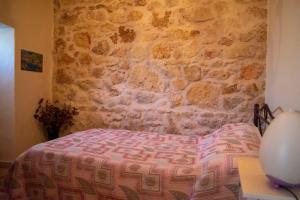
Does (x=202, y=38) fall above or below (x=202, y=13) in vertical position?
below

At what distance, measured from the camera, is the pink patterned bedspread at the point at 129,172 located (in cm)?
126

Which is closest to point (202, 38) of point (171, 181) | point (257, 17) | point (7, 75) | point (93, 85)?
point (257, 17)

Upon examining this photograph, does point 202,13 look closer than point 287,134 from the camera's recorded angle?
No

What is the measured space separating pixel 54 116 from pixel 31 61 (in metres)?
0.76

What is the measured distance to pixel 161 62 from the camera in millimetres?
2816

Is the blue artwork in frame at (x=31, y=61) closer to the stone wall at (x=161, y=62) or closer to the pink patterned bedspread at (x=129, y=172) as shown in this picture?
the stone wall at (x=161, y=62)

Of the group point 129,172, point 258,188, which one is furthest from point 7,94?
point 258,188

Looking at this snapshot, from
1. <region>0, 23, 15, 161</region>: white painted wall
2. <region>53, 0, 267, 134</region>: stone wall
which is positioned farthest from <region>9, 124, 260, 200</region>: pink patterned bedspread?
<region>0, 23, 15, 161</region>: white painted wall

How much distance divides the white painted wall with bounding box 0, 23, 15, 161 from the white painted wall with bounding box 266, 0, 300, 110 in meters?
2.77

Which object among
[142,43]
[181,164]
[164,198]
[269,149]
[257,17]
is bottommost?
[164,198]

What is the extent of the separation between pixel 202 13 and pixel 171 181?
2064mm

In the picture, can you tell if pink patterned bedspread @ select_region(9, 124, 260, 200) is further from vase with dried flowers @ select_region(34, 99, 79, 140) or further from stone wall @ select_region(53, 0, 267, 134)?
vase with dried flowers @ select_region(34, 99, 79, 140)

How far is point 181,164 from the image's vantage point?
153 cm

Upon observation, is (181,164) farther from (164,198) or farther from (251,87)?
(251,87)
